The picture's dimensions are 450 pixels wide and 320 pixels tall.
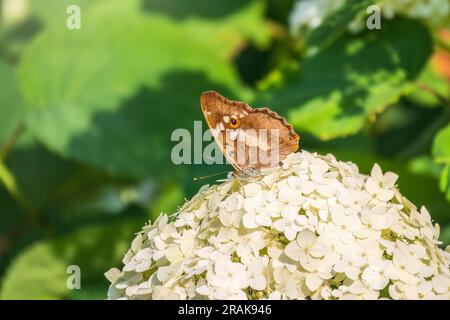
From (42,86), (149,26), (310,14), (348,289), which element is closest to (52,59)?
(42,86)

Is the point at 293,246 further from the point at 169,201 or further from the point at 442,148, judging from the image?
the point at 169,201

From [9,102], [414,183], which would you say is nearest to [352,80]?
[414,183]

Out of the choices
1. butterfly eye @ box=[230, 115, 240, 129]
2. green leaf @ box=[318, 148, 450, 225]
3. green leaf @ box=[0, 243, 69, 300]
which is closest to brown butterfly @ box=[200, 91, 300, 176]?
butterfly eye @ box=[230, 115, 240, 129]

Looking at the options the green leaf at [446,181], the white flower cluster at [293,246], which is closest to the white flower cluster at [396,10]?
the green leaf at [446,181]

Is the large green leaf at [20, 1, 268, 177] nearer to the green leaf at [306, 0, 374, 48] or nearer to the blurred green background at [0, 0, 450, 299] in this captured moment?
the blurred green background at [0, 0, 450, 299]
